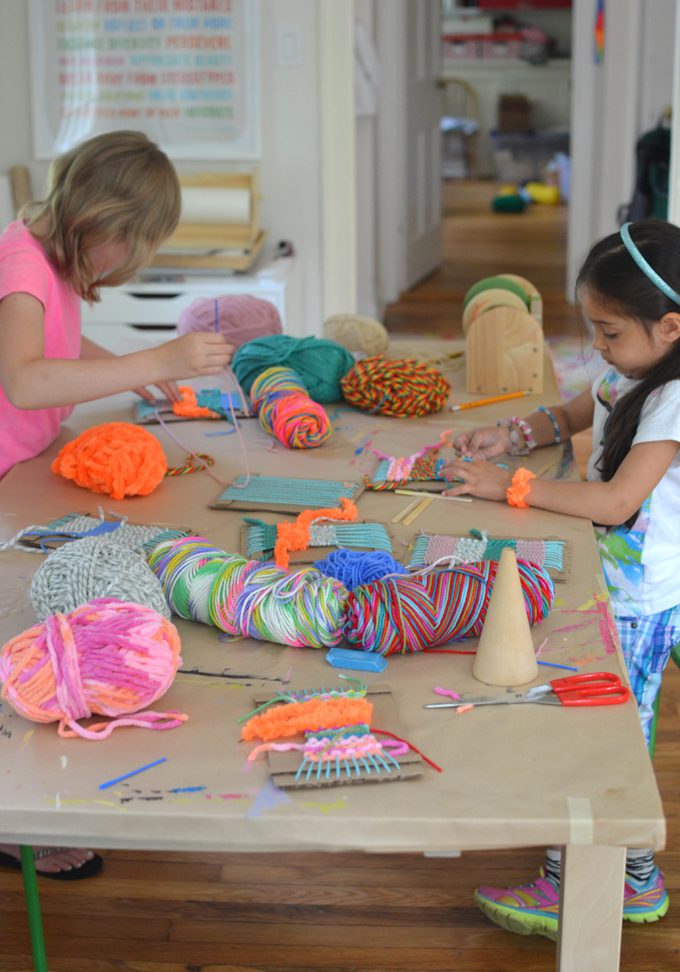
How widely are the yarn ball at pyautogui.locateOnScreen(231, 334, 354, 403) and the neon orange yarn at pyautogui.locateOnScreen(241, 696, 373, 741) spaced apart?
1.03 m

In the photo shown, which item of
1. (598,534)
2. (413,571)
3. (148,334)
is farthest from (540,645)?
(148,334)

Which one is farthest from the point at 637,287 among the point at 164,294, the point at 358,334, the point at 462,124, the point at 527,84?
the point at 527,84

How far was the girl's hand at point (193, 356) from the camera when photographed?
5.18 ft

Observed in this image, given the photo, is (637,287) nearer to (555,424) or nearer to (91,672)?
(555,424)

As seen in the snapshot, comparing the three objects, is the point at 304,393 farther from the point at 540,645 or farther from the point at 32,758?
the point at 32,758

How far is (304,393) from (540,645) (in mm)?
861

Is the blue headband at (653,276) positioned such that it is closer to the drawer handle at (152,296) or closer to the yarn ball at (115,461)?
the yarn ball at (115,461)

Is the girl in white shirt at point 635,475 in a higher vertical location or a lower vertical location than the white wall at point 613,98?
lower

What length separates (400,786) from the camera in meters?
0.91

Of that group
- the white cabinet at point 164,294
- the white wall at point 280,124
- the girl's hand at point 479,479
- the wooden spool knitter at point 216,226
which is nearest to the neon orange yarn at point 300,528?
the girl's hand at point 479,479

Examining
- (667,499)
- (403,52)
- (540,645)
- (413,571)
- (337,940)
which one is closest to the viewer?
(540,645)

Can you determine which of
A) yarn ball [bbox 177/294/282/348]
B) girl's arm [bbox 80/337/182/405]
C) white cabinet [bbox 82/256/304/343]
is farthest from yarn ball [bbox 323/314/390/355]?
white cabinet [bbox 82/256/304/343]

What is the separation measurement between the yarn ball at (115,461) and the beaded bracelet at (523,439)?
21.4 inches

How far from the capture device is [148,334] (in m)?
3.38
